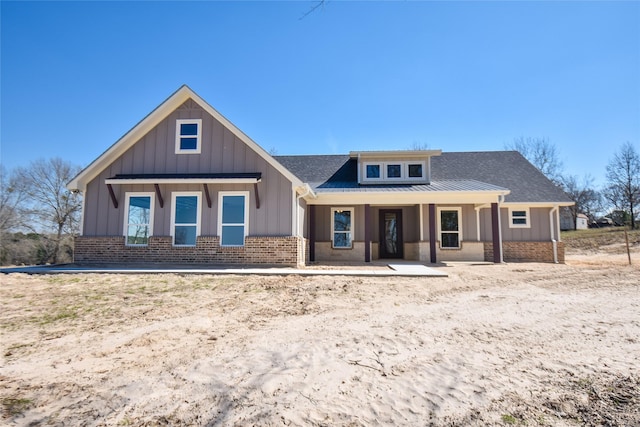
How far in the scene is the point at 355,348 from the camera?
11.8ft

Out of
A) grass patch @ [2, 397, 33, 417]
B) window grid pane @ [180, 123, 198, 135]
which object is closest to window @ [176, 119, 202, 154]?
window grid pane @ [180, 123, 198, 135]

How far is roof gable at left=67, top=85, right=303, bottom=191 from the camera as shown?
10984 mm

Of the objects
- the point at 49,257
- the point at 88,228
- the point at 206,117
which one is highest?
the point at 206,117

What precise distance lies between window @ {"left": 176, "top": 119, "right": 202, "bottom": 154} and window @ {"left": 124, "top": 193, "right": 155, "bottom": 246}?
1950 millimetres

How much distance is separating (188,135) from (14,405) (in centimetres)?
1023

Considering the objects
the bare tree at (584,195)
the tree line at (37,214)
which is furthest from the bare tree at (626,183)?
the tree line at (37,214)

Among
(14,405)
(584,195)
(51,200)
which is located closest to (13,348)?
(14,405)

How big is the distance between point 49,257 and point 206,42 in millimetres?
21968

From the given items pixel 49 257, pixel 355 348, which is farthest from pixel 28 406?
pixel 49 257

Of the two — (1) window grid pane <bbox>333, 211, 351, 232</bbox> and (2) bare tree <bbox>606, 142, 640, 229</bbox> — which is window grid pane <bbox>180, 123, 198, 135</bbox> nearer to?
(1) window grid pane <bbox>333, 211, 351, 232</bbox>

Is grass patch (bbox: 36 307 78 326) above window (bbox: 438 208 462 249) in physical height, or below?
below

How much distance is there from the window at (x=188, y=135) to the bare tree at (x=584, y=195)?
42208mm

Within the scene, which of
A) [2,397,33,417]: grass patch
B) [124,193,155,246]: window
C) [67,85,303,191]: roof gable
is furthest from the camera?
[124,193,155,246]: window

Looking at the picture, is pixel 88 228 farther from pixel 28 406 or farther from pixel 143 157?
pixel 28 406
